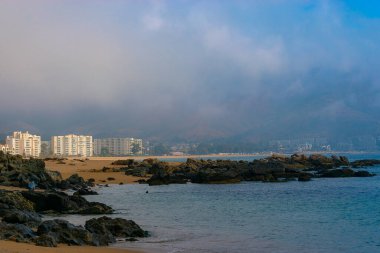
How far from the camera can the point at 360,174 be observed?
67938 millimetres

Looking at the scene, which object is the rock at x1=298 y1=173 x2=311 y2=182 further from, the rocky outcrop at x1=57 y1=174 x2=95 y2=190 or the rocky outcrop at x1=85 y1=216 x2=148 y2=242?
the rocky outcrop at x1=85 y1=216 x2=148 y2=242

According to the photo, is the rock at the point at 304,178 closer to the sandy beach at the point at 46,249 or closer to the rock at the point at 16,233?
the sandy beach at the point at 46,249

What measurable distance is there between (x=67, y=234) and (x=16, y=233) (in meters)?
1.59

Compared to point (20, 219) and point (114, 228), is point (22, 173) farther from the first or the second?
point (114, 228)

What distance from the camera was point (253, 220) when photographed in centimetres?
2592

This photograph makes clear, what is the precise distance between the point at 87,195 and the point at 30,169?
1128 centimetres

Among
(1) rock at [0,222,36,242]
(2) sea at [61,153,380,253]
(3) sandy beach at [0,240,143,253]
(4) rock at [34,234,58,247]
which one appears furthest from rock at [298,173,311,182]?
(4) rock at [34,234,58,247]

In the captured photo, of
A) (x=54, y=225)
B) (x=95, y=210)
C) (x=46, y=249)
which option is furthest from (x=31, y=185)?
(x=46, y=249)

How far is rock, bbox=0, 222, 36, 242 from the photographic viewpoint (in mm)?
15663

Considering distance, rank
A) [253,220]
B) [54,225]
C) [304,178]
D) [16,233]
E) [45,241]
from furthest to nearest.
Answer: [304,178] → [253,220] → [54,225] → [16,233] → [45,241]

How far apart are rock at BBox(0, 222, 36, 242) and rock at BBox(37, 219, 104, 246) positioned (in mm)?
419

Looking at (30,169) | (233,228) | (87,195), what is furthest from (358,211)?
(30,169)

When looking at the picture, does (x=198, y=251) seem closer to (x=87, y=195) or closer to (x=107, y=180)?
(x=87, y=195)

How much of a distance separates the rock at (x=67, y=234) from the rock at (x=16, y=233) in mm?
419
